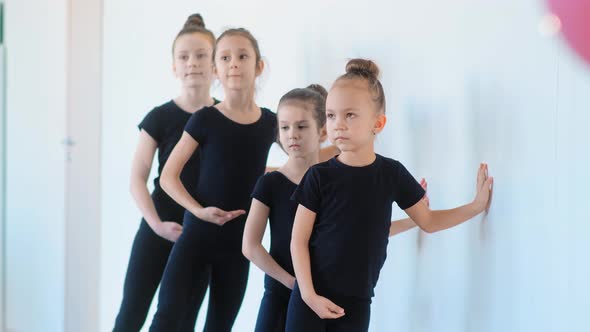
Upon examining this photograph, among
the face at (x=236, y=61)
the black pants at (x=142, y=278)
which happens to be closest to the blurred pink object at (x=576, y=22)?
the face at (x=236, y=61)

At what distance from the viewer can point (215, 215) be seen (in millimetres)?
2223

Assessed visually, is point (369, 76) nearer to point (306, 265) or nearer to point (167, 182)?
point (306, 265)

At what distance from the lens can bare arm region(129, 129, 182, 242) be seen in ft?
8.29

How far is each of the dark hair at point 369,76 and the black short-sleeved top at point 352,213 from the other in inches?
5.1

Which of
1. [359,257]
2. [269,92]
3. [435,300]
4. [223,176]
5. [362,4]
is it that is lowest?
[435,300]

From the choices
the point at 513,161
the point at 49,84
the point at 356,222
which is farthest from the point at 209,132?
the point at 49,84

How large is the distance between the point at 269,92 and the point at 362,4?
562mm

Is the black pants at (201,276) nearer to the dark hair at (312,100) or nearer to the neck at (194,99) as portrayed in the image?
the neck at (194,99)

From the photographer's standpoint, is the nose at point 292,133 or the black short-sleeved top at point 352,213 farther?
the nose at point 292,133

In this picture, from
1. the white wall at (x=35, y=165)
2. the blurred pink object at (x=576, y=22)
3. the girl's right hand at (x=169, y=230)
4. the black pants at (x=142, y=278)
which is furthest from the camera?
the white wall at (x=35, y=165)

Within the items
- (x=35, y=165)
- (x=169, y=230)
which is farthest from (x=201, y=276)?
(x=35, y=165)

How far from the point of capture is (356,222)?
1746mm

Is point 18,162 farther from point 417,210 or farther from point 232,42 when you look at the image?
point 417,210

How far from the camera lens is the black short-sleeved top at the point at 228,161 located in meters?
2.29
